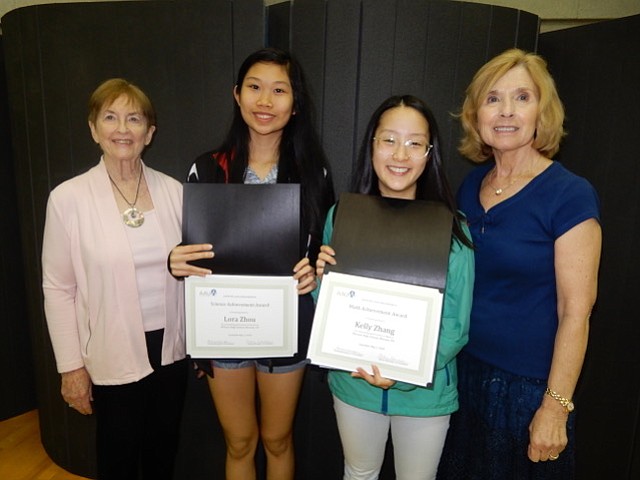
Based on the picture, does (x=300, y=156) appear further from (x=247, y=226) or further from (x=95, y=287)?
(x=95, y=287)

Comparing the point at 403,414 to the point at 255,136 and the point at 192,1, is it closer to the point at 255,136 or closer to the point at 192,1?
the point at 255,136

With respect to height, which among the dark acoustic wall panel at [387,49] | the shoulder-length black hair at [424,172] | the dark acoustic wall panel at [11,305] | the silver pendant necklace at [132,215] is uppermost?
the dark acoustic wall panel at [387,49]

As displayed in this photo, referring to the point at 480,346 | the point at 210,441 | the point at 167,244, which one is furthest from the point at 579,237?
the point at 210,441

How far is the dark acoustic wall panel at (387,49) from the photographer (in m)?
1.89

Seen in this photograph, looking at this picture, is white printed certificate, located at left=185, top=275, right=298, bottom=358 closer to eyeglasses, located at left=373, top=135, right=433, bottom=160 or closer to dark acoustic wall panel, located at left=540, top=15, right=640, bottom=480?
eyeglasses, located at left=373, top=135, right=433, bottom=160

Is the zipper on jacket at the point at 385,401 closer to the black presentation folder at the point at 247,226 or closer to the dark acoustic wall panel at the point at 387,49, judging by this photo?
the black presentation folder at the point at 247,226

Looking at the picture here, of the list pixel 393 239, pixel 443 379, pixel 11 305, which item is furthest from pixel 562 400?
pixel 11 305

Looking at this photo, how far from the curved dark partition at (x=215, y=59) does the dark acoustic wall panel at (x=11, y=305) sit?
1.80 feet

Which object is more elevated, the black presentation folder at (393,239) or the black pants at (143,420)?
the black presentation folder at (393,239)

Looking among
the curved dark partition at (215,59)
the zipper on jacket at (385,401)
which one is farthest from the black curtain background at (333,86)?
the zipper on jacket at (385,401)

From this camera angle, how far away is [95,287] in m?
1.52

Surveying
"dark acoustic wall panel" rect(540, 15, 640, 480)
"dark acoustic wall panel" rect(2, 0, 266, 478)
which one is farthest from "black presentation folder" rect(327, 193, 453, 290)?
"dark acoustic wall panel" rect(540, 15, 640, 480)

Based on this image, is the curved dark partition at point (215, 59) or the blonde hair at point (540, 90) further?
the curved dark partition at point (215, 59)

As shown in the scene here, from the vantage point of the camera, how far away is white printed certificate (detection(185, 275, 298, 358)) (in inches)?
56.6
